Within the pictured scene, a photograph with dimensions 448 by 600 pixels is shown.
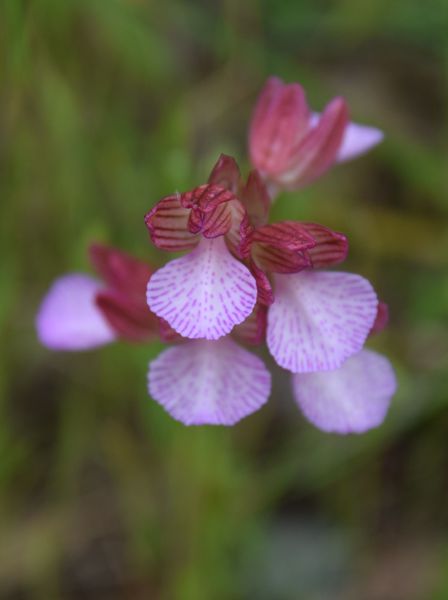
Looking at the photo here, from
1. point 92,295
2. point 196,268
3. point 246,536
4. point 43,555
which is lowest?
point 43,555

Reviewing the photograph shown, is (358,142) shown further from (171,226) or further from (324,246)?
(171,226)

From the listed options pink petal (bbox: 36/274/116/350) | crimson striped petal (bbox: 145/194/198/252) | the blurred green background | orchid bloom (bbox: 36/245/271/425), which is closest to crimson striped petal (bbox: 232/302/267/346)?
orchid bloom (bbox: 36/245/271/425)

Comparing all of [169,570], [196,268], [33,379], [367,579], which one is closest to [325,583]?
[367,579]

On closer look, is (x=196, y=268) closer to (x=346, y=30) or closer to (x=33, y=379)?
(x=33, y=379)

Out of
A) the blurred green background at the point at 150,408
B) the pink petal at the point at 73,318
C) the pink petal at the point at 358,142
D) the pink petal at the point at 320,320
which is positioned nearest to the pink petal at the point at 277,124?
the pink petal at the point at 358,142

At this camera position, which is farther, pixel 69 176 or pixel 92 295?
pixel 69 176

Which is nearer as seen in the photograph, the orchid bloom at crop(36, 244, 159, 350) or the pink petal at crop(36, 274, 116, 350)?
the orchid bloom at crop(36, 244, 159, 350)

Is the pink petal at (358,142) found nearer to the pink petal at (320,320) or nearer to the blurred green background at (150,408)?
the pink petal at (320,320)

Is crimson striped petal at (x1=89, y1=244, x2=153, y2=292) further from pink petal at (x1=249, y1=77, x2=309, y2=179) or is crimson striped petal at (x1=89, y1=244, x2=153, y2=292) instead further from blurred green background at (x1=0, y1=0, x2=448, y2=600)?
Answer: blurred green background at (x1=0, y1=0, x2=448, y2=600)
